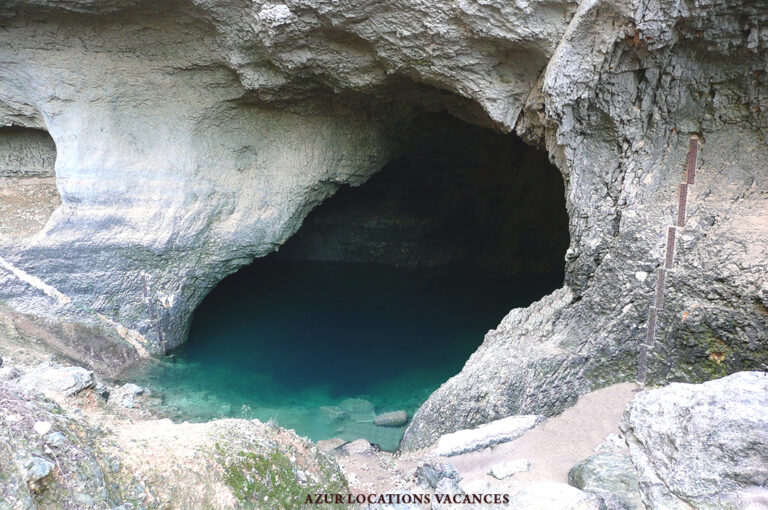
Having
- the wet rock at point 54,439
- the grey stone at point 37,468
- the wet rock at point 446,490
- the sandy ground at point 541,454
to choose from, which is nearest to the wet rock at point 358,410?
the sandy ground at point 541,454

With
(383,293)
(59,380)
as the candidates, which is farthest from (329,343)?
(59,380)

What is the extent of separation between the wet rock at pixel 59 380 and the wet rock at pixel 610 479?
11.1ft

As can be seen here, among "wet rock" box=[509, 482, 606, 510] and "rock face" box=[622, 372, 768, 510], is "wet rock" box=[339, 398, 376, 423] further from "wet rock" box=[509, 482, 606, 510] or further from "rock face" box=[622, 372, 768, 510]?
"rock face" box=[622, 372, 768, 510]

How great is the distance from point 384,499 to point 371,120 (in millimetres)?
4461

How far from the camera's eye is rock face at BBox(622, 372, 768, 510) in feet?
5.48

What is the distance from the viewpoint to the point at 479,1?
3.83 metres

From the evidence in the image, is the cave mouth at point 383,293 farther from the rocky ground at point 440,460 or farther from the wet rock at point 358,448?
the rocky ground at point 440,460

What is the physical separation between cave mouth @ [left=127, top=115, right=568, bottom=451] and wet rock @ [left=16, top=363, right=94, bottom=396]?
1138 mm

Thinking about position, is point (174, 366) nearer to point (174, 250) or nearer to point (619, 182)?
point (174, 250)

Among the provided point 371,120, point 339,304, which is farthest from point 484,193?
point 371,120

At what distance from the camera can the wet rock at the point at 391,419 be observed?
516cm

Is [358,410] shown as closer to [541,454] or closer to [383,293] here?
[541,454]

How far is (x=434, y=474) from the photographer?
319cm

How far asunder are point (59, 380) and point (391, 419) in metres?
2.91
